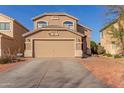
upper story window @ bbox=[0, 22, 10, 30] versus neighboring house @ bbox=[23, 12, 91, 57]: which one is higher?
upper story window @ bbox=[0, 22, 10, 30]

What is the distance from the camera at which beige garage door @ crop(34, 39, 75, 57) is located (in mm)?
31844

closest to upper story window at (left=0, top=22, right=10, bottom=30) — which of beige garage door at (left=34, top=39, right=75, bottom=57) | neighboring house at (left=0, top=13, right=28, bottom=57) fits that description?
neighboring house at (left=0, top=13, right=28, bottom=57)

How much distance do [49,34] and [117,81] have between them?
67.7 ft

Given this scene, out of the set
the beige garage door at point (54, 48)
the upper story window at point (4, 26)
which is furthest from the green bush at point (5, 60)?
the upper story window at point (4, 26)

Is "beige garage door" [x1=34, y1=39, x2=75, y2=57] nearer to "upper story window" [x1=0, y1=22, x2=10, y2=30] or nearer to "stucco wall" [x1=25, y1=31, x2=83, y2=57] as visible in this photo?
"stucco wall" [x1=25, y1=31, x2=83, y2=57]

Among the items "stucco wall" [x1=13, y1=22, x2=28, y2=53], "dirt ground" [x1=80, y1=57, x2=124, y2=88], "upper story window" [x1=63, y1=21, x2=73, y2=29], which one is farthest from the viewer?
"upper story window" [x1=63, y1=21, x2=73, y2=29]

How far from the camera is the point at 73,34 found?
32.4m

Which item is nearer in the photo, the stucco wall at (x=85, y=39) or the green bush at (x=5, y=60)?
the green bush at (x=5, y=60)

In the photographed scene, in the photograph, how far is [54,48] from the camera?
105 ft

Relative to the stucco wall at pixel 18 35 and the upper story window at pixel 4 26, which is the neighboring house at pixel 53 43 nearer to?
the upper story window at pixel 4 26

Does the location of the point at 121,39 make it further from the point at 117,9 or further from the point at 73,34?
the point at 73,34

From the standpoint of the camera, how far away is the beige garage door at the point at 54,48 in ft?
104
